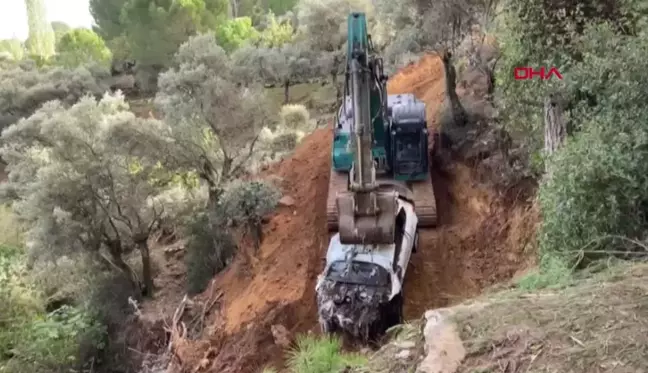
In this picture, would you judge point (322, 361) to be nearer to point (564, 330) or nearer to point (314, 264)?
point (564, 330)

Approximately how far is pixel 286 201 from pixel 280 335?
4513 millimetres

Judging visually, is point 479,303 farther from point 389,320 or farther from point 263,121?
point 263,121

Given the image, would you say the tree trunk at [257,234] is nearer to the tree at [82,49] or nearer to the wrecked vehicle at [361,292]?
the wrecked vehicle at [361,292]

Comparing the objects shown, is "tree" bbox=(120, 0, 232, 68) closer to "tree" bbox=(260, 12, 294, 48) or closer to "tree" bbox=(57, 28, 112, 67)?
"tree" bbox=(57, 28, 112, 67)

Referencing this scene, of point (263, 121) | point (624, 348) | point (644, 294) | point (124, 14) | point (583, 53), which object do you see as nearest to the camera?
point (624, 348)

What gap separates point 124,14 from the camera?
3234cm

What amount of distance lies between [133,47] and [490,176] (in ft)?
73.2

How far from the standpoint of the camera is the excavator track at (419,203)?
13.9 meters

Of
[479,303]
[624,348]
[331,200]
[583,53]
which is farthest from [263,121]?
[624,348]

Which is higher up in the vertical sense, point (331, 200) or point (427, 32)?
point (427, 32)

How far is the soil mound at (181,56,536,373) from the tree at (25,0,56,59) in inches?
1030

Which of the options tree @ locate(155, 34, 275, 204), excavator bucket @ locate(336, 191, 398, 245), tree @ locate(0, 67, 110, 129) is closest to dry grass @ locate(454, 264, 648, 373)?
excavator bucket @ locate(336, 191, 398, 245)

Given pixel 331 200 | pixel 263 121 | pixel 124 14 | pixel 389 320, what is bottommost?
pixel 389 320

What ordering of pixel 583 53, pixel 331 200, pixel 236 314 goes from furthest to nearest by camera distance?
1. pixel 331 200
2. pixel 236 314
3. pixel 583 53
